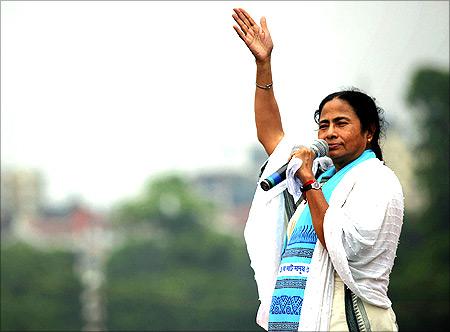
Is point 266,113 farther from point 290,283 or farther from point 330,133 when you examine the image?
point 290,283

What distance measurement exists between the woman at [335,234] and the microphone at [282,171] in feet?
0.08

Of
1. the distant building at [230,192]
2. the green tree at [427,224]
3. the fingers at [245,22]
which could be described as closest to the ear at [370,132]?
the fingers at [245,22]

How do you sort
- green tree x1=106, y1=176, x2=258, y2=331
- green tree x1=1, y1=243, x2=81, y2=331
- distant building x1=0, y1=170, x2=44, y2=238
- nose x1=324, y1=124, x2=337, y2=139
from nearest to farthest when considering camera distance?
nose x1=324, y1=124, x2=337, y2=139, green tree x1=1, y1=243, x2=81, y2=331, green tree x1=106, y1=176, x2=258, y2=331, distant building x1=0, y1=170, x2=44, y2=238

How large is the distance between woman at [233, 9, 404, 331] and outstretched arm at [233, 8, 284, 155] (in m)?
0.11

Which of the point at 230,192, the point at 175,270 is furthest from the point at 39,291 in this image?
the point at 230,192

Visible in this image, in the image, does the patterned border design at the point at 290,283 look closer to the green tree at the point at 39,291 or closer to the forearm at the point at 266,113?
the forearm at the point at 266,113

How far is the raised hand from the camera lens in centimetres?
202

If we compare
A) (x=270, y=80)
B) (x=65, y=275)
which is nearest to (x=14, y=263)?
(x=65, y=275)

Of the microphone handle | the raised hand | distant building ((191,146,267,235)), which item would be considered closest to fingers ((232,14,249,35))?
the raised hand

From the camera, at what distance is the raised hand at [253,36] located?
2021 millimetres

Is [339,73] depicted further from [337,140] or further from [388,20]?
[337,140]

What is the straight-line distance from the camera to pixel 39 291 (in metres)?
29.6

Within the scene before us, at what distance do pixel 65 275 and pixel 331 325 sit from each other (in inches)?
1196

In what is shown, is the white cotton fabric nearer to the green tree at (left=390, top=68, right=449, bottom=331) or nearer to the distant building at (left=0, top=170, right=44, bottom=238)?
the green tree at (left=390, top=68, right=449, bottom=331)
